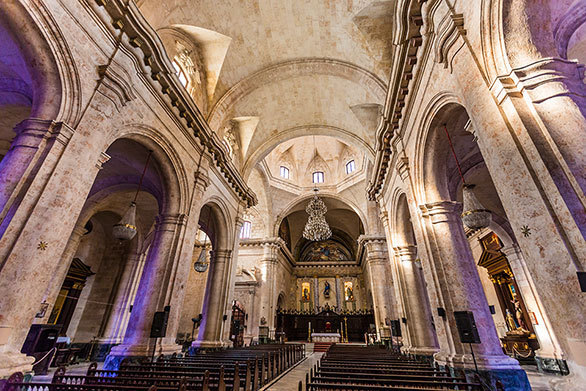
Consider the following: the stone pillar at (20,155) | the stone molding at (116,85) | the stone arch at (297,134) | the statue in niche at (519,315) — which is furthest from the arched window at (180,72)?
the statue in niche at (519,315)

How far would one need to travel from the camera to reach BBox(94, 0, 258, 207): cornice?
5.64 meters

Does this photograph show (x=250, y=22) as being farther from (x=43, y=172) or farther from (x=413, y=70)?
(x=43, y=172)

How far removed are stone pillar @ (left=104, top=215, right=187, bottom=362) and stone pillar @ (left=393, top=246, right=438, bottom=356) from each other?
7.08 meters

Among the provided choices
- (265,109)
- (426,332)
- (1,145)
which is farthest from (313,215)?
(1,145)

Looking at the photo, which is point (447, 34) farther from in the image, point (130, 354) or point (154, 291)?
point (130, 354)

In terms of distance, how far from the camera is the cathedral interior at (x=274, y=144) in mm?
3236

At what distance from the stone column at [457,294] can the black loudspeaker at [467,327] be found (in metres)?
0.58

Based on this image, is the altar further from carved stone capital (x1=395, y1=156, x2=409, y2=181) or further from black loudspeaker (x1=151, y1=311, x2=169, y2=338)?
carved stone capital (x1=395, y1=156, x2=409, y2=181)

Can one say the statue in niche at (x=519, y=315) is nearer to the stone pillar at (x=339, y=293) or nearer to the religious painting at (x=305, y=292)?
the stone pillar at (x=339, y=293)

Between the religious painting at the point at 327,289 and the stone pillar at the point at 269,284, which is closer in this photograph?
the stone pillar at the point at 269,284

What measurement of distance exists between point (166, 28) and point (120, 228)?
6315 mm

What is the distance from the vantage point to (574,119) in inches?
115

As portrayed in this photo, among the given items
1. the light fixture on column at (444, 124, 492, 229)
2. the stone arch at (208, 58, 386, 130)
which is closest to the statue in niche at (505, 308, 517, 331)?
the light fixture on column at (444, 124, 492, 229)

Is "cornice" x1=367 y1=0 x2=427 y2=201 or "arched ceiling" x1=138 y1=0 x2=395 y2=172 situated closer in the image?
"cornice" x1=367 y1=0 x2=427 y2=201
